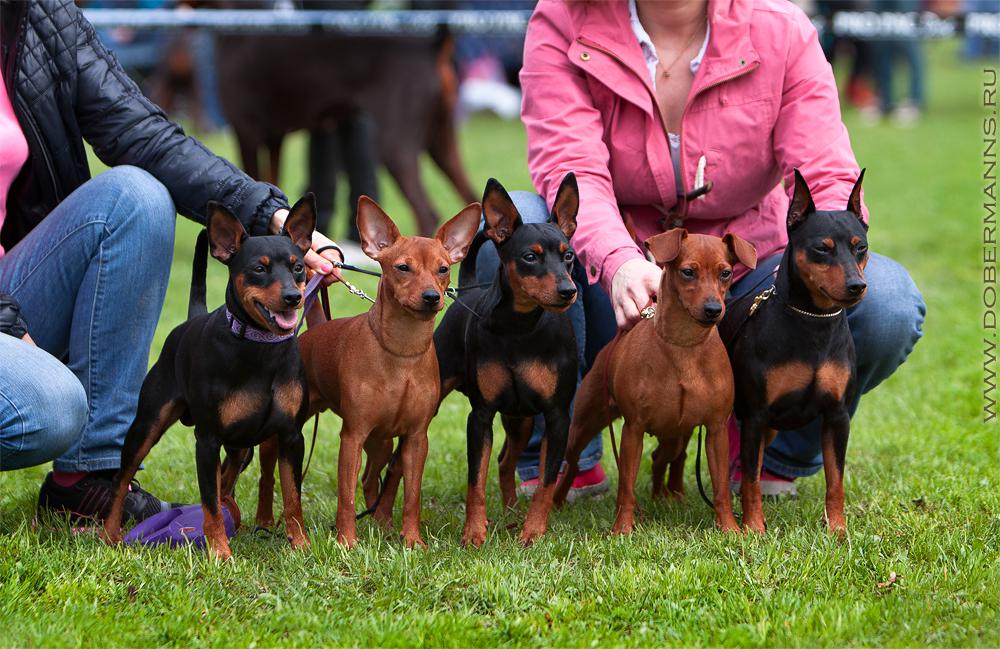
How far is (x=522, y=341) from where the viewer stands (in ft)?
12.2

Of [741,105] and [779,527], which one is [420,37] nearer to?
[741,105]

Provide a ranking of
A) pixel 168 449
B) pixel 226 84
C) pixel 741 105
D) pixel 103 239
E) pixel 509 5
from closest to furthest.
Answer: pixel 103 239 < pixel 741 105 < pixel 168 449 < pixel 226 84 < pixel 509 5

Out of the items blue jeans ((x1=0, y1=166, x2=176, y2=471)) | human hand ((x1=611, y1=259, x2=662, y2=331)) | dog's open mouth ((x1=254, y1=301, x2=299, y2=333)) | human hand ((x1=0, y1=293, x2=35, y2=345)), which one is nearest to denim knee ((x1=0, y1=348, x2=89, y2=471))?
human hand ((x1=0, y1=293, x2=35, y2=345))

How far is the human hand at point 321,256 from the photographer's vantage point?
3.78 m

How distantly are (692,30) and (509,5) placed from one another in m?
13.2

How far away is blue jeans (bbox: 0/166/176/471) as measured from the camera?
3840 mm

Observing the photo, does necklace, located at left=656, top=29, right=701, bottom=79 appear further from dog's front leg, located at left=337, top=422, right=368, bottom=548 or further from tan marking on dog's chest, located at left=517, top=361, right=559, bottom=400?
dog's front leg, located at left=337, top=422, right=368, bottom=548

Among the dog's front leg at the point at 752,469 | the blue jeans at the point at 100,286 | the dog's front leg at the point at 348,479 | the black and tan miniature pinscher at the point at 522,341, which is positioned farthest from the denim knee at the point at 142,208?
the dog's front leg at the point at 752,469

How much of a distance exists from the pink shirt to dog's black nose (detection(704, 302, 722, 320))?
2146mm

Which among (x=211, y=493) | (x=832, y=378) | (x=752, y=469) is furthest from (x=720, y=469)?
(x=211, y=493)

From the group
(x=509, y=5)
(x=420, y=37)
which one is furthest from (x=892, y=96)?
(x=420, y=37)

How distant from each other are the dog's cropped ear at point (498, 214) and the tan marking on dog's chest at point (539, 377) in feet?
1.25

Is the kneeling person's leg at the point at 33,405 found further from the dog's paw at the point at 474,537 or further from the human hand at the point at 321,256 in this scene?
the dog's paw at the point at 474,537

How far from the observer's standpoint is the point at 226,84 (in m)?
9.30
